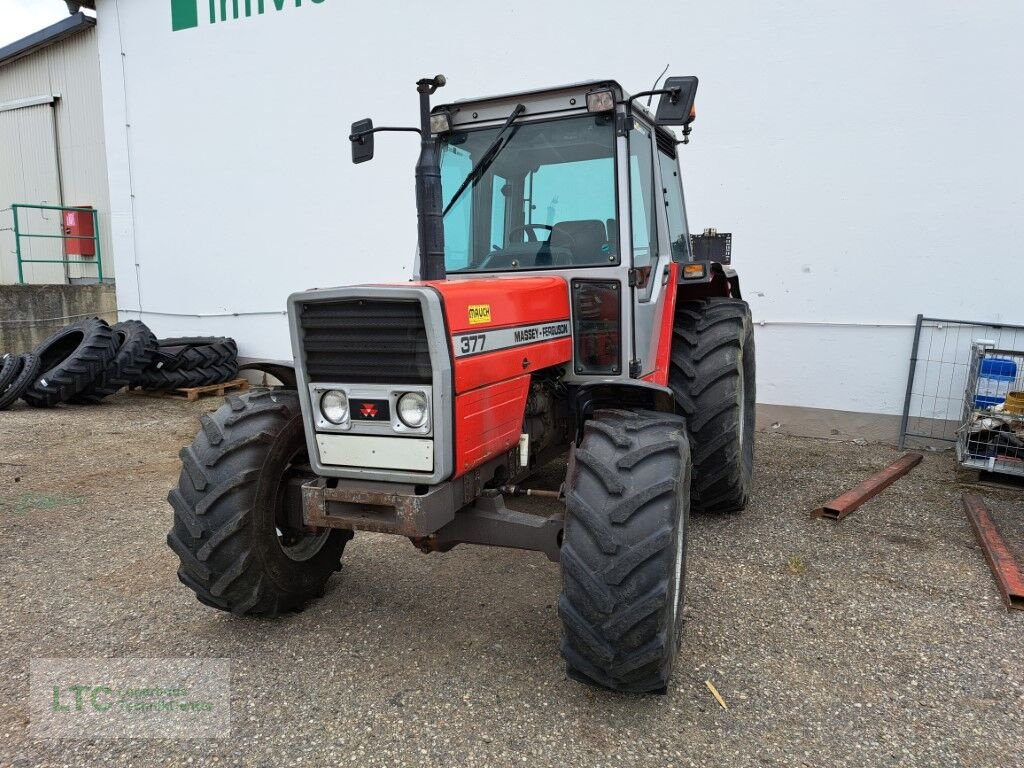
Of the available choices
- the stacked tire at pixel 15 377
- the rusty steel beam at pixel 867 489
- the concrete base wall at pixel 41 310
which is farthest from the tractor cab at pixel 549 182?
the concrete base wall at pixel 41 310

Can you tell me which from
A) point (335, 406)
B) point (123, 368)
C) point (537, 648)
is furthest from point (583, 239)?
point (123, 368)

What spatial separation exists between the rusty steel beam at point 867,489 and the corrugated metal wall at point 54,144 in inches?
466

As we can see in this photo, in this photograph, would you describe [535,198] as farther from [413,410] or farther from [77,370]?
[77,370]

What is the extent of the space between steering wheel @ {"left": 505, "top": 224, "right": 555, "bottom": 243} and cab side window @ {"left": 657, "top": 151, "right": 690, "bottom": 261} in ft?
2.81

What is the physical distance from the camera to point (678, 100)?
279 centimetres

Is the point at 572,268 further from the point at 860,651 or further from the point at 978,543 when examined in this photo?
the point at 978,543

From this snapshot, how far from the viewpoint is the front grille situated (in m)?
2.42

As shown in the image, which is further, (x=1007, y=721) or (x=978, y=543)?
(x=978, y=543)

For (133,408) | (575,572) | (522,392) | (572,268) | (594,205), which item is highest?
(594,205)

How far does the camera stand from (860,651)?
9.45 feet

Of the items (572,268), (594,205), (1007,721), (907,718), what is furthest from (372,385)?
(1007,721)

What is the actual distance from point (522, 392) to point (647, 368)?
36.4 inches

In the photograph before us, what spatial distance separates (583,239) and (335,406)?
145 cm

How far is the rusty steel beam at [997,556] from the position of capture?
325 cm
